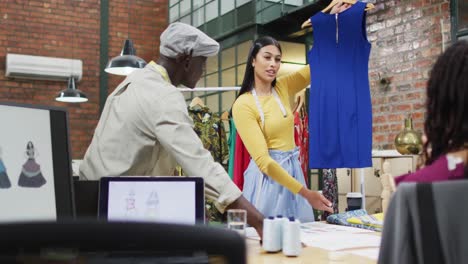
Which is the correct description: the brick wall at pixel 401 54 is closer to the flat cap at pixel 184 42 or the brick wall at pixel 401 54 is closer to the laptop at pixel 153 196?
the flat cap at pixel 184 42

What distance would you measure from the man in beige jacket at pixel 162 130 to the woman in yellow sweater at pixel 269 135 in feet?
1.63

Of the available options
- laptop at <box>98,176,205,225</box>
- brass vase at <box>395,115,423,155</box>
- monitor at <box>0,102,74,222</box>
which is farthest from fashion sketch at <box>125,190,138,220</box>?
brass vase at <box>395,115,423,155</box>

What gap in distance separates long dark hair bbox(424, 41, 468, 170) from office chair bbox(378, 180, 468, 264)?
0.67 ft

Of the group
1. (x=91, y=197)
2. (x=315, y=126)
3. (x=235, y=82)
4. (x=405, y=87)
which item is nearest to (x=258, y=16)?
(x=235, y=82)

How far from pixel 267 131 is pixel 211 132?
120 centimetres

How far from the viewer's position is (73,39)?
7395 millimetres

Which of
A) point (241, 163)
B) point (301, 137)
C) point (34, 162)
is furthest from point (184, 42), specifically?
point (301, 137)

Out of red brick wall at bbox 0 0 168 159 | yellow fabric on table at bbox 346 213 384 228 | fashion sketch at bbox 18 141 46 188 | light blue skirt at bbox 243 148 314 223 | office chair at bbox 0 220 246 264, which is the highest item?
red brick wall at bbox 0 0 168 159

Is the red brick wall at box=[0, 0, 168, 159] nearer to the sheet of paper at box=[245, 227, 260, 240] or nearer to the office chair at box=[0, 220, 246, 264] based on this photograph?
the sheet of paper at box=[245, 227, 260, 240]

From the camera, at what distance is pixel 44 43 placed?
720 cm

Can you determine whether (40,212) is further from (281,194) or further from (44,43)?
(44,43)

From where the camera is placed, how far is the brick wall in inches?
150

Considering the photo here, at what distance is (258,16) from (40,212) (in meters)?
4.61

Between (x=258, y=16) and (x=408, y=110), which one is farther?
(x=258, y=16)
